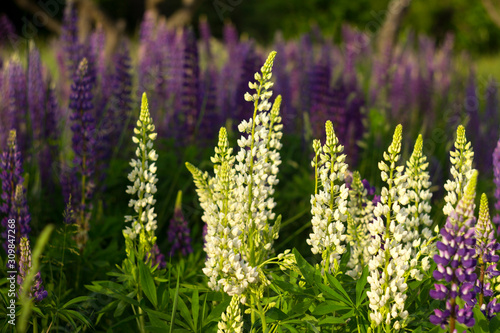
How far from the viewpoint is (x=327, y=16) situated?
75.8 feet

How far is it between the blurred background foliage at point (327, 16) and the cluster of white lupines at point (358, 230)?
65.9 ft

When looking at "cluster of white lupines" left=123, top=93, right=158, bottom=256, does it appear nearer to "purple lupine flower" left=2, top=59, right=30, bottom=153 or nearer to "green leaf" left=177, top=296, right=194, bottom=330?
"green leaf" left=177, top=296, right=194, bottom=330

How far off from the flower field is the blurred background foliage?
17575mm

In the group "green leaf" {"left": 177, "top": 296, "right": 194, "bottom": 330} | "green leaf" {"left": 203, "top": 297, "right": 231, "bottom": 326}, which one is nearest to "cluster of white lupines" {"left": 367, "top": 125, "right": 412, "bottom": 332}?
"green leaf" {"left": 203, "top": 297, "right": 231, "bottom": 326}

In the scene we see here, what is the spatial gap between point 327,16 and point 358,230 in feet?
72.9

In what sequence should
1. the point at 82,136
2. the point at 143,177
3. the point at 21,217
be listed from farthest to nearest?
the point at 82,136 → the point at 21,217 → the point at 143,177

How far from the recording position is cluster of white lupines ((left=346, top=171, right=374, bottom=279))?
197 cm

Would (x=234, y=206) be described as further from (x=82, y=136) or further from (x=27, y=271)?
(x=82, y=136)

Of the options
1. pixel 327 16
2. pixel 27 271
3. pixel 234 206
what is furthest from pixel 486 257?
pixel 327 16

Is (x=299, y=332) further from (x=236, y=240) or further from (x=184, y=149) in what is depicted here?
(x=184, y=149)

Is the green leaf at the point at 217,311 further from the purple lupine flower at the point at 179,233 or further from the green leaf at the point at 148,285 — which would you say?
the purple lupine flower at the point at 179,233

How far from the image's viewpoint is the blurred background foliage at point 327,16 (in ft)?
73.9

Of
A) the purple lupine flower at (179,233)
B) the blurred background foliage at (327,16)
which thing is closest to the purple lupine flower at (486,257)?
the purple lupine flower at (179,233)

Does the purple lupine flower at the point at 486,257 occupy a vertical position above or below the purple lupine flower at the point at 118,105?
below
